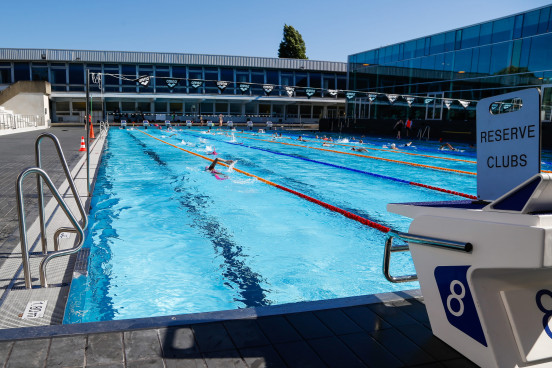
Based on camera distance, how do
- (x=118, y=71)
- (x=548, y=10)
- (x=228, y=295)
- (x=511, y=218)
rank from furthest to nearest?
(x=118, y=71)
(x=548, y=10)
(x=228, y=295)
(x=511, y=218)

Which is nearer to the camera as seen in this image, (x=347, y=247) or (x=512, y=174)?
(x=512, y=174)

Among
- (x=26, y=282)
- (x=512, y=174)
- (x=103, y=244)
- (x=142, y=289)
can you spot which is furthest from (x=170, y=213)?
(x=512, y=174)

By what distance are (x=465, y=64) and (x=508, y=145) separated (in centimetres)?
2603

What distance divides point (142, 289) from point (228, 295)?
2.76 feet

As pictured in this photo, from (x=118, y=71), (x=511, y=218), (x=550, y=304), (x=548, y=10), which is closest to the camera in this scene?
(x=511, y=218)

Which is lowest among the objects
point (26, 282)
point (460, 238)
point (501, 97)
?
point (26, 282)

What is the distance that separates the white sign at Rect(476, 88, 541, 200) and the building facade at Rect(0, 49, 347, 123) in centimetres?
3373

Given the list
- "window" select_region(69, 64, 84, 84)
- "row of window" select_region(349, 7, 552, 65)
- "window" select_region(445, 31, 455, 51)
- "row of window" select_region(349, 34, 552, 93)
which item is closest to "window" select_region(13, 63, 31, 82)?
"window" select_region(69, 64, 84, 84)

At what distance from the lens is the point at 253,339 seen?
83.8 inches

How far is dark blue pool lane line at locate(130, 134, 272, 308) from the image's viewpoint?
12.6 ft

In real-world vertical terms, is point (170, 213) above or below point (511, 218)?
below

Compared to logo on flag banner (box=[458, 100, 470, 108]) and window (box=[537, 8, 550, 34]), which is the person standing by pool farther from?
window (box=[537, 8, 550, 34])

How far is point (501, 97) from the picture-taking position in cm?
197

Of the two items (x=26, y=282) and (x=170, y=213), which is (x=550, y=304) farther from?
(x=170, y=213)
